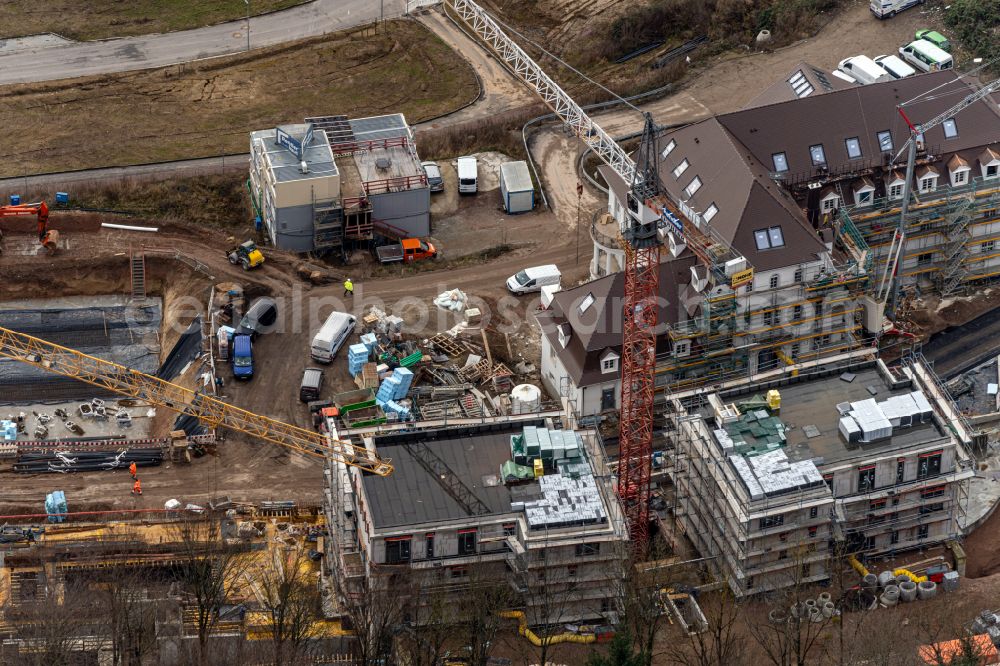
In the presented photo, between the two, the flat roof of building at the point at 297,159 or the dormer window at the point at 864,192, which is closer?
the dormer window at the point at 864,192

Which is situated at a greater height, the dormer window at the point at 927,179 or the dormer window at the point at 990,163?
the dormer window at the point at 990,163

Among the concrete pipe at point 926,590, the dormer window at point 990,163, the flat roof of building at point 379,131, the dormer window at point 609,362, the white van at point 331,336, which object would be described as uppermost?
the flat roof of building at point 379,131

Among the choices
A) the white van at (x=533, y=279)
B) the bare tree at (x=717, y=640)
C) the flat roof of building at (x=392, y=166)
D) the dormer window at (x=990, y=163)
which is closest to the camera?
the bare tree at (x=717, y=640)

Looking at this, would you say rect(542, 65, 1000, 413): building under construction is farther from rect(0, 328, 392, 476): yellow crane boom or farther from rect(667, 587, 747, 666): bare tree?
rect(0, 328, 392, 476): yellow crane boom

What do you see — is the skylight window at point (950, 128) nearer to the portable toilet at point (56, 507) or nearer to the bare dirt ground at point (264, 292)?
the bare dirt ground at point (264, 292)

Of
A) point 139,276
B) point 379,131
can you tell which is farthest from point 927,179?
point 139,276

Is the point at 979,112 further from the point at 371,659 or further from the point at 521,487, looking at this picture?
the point at 371,659

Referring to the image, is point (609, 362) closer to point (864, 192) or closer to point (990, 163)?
point (864, 192)

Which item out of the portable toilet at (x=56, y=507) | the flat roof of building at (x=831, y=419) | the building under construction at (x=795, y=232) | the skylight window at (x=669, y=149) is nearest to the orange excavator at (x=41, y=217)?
the portable toilet at (x=56, y=507)
